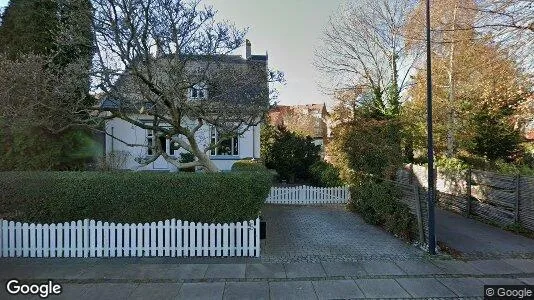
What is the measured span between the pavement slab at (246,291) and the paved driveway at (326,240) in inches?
47.8

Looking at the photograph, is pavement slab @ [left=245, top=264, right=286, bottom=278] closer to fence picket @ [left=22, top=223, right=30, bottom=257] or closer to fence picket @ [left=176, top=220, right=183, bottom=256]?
fence picket @ [left=176, top=220, right=183, bottom=256]

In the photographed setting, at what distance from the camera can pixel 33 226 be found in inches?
249

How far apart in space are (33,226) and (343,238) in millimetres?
6953

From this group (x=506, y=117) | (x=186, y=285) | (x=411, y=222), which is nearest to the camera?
(x=186, y=285)

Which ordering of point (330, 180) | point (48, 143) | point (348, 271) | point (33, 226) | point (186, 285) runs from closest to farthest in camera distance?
point (186, 285) → point (348, 271) → point (33, 226) → point (48, 143) → point (330, 180)

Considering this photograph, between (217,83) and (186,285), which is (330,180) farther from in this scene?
(186,285)

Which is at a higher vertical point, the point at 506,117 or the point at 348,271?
the point at 506,117

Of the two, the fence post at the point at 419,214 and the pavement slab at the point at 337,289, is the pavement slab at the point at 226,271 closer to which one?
the pavement slab at the point at 337,289

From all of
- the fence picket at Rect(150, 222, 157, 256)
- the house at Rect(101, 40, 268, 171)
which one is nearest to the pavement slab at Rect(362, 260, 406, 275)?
the fence picket at Rect(150, 222, 157, 256)

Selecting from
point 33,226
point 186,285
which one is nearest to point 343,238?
point 186,285

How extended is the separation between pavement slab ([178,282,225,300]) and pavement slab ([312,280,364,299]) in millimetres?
1574

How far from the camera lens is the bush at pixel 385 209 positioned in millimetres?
7827

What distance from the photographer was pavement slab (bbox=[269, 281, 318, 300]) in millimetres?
4809

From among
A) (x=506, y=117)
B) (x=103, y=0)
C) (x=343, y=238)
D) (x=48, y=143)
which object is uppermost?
(x=103, y=0)
